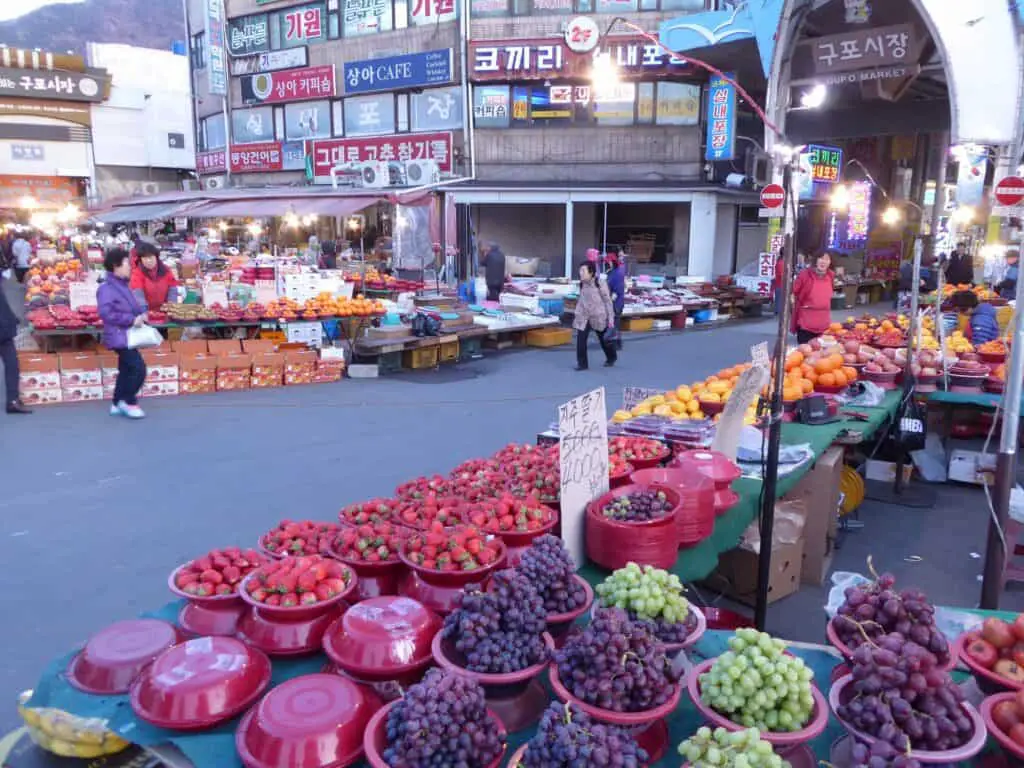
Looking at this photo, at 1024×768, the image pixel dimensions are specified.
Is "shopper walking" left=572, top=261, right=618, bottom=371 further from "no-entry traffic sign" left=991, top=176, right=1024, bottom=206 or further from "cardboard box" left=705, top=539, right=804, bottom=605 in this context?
"cardboard box" left=705, top=539, right=804, bottom=605

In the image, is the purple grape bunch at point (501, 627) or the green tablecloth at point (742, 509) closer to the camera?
the purple grape bunch at point (501, 627)

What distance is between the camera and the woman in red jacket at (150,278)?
369 inches

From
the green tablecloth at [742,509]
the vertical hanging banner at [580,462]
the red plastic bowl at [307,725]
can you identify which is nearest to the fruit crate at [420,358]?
the green tablecloth at [742,509]

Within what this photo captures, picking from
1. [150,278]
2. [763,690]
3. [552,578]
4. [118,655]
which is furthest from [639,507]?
[150,278]

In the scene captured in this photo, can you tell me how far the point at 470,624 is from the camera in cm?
201

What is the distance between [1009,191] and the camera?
28.7 ft

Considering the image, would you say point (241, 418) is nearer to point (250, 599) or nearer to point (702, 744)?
point (250, 599)

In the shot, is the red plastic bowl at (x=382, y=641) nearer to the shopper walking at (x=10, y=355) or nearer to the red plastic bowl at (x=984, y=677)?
the red plastic bowl at (x=984, y=677)

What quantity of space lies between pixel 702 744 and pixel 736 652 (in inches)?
13.4

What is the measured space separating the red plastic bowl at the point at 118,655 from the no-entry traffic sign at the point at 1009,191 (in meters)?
9.68

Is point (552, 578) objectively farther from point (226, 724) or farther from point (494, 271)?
point (494, 271)

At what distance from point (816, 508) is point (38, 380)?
8.59 metres

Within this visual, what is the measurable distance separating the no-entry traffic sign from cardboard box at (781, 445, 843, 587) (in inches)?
234

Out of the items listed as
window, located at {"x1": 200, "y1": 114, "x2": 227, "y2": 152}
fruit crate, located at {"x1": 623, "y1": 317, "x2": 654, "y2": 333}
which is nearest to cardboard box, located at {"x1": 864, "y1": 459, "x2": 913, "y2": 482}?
fruit crate, located at {"x1": 623, "y1": 317, "x2": 654, "y2": 333}
